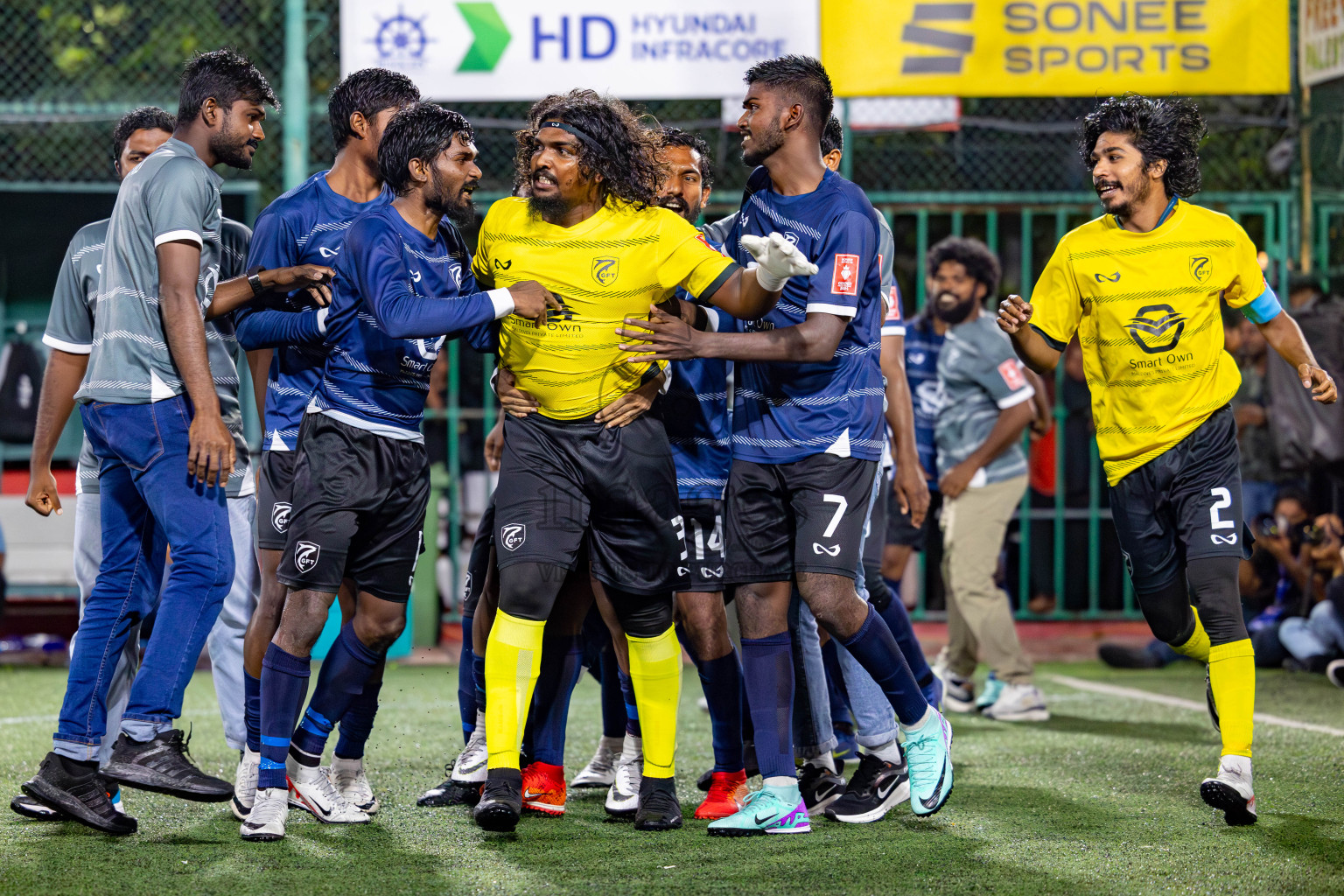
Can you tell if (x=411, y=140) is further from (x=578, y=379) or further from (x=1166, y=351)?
(x=1166, y=351)

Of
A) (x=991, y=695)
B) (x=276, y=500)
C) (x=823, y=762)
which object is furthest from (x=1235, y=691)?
(x=276, y=500)

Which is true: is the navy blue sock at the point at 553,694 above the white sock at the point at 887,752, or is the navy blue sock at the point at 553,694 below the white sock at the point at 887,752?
above

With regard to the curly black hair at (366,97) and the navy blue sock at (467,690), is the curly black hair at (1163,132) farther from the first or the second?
the navy blue sock at (467,690)

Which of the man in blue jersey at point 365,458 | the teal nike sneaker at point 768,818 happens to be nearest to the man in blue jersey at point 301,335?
the man in blue jersey at point 365,458

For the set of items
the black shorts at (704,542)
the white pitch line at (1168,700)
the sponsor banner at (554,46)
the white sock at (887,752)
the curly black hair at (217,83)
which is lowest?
the white pitch line at (1168,700)

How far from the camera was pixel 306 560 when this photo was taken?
13.8ft

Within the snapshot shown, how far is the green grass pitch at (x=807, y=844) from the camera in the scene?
373 centimetres

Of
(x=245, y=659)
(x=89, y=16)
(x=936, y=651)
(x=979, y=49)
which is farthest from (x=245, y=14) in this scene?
(x=245, y=659)

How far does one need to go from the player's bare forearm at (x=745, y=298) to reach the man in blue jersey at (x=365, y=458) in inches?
19.1

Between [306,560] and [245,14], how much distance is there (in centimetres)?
961

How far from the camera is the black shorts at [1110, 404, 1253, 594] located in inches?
184

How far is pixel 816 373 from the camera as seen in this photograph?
4.41 m

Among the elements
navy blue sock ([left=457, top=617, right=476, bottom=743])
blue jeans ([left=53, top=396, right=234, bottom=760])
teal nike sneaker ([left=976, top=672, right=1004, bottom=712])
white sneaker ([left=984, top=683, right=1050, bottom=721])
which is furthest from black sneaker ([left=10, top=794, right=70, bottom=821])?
teal nike sneaker ([left=976, top=672, right=1004, bottom=712])

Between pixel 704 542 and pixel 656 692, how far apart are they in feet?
1.84
